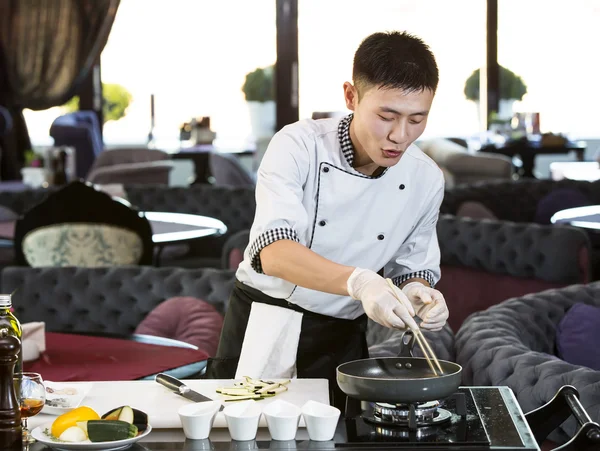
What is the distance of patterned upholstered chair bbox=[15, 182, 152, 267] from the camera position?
12.3 feet

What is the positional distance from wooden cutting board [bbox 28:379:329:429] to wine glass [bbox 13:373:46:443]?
3 cm

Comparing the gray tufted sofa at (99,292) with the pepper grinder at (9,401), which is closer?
the pepper grinder at (9,401)

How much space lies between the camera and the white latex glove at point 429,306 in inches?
63.8

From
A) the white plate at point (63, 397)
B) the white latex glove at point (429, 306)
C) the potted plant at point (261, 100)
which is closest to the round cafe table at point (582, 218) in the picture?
the white latex glove at point (429, 306)

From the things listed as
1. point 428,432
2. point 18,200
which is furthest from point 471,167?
point 428,432

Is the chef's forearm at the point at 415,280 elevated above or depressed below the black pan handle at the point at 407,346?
above

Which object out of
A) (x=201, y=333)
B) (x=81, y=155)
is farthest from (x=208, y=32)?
(x=201, y=333)

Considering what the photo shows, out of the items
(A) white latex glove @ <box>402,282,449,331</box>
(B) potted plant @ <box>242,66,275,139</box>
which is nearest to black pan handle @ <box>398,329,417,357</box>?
(A) white latex glove @ <box>402,282,449,331</box>

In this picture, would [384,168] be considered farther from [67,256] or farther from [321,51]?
[321,51]

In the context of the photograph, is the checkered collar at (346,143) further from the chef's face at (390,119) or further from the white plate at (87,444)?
the white plate at (87,444)

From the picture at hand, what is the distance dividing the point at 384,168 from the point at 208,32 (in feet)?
31.2

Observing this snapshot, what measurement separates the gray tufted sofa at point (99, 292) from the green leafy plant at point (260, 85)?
810cm

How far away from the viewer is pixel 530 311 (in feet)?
8.41

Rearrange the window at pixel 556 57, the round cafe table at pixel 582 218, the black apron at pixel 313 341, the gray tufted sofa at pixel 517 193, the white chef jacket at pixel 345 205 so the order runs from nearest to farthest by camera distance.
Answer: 1. the white chef jacket at pixel 345 205
2. the black apron at pixel 313 341
3. the round cafe table at pixel 582 218
4. the gray tufted sofa at pixel 517 193
5. the window at pixel 556 57
